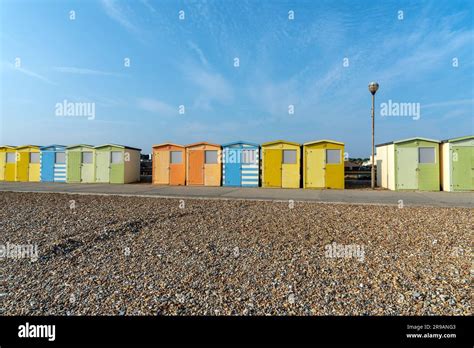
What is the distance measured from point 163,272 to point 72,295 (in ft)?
3.40

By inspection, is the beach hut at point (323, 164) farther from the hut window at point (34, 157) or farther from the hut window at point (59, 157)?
the hut window at point (34, 157)

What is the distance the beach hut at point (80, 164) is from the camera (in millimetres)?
16703

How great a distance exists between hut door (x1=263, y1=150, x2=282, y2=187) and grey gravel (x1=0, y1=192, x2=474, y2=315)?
744 centimetres

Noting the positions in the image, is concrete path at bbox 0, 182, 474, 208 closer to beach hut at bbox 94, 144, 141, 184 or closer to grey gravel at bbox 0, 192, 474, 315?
grey gravel at bbox 0, 192, 474, 315

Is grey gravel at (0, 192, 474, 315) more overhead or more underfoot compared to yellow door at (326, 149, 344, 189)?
more underfoot

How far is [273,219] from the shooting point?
6.49m

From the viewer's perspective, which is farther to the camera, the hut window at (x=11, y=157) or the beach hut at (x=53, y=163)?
the hut window at (x=11, y=157)

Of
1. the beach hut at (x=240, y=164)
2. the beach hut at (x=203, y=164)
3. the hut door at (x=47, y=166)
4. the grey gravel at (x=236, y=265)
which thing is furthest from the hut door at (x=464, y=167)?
the hut door at (x=47, y=166)

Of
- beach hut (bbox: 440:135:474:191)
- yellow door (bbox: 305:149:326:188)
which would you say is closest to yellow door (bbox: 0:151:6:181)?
yellow door (bbox: 305:149:326:188)

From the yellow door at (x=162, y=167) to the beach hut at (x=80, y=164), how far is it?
14.9 ft

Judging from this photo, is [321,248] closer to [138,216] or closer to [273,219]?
[273,219]

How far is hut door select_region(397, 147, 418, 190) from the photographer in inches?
501

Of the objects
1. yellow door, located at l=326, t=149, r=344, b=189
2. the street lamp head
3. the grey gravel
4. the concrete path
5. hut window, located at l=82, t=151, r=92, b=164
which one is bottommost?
the grey gravel
